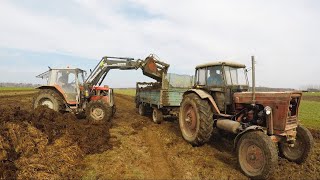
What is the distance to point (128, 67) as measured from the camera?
13.9m

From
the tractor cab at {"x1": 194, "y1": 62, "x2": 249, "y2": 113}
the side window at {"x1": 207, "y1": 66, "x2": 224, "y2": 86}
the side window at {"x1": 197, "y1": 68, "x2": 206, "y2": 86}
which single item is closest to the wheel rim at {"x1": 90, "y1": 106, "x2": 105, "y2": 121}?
the side window at {"x1": 197, "y1": 68, "x2": 206, "y2": 86}

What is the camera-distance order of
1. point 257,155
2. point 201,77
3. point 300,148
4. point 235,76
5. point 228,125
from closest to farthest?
point 257,155 → point 300,148 → point 228,125 → point 235,76 → point 201,77

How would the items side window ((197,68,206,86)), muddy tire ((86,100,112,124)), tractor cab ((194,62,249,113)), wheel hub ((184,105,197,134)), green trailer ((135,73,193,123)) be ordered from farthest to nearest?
green trailer ((135,73,193,123))
muddy tire ((86,100,112,124))
side window ((197,68,206,86))
wheel hub ((184,105,197,134))
tractor cab ((194,62,249,113))

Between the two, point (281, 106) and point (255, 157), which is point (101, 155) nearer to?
point (255, 157)

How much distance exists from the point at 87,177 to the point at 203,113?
12.3ft

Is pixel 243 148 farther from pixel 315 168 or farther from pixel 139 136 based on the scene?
pixel 139 136

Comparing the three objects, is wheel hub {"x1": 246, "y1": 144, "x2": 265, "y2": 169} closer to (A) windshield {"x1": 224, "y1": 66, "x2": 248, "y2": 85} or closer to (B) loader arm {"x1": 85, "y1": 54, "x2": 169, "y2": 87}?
(A) windshield {"x1": 224, "y1": 66, "x2": 248, "y2": 85}

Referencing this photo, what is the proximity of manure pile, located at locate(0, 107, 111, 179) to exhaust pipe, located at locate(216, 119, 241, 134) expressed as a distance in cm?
326

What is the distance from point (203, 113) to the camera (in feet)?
26.4

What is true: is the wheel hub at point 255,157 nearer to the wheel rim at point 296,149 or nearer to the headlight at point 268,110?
the headlight at point 268,110

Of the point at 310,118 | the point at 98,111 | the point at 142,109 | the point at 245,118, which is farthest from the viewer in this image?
the point at 310,118

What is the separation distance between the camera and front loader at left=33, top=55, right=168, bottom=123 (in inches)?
459

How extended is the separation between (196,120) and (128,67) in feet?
20.7

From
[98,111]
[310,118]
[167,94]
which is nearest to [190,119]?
[167,94]
